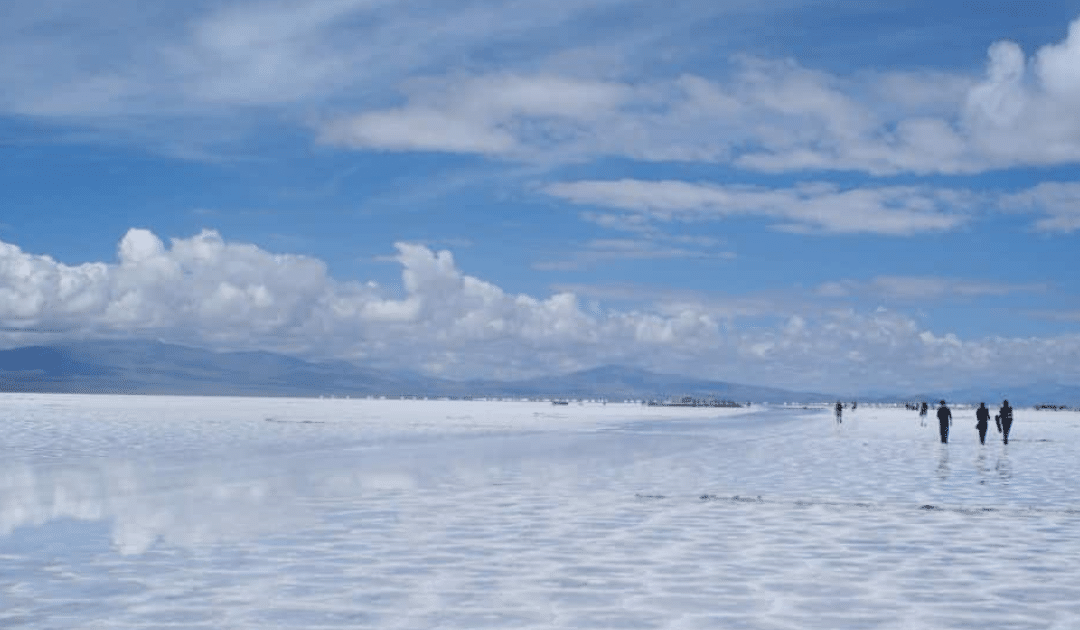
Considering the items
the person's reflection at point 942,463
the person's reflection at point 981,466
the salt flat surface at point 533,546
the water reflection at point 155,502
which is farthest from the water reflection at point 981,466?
the water reflection at point 155,502

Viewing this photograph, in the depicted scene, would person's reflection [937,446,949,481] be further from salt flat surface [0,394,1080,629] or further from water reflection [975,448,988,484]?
water reflection [975,448,988,484]

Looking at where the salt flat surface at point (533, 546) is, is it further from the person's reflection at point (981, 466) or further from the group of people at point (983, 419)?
the group of people at point (983, 419)

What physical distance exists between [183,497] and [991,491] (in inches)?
679

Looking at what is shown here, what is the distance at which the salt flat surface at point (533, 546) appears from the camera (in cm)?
1132

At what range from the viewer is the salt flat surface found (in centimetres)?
1132

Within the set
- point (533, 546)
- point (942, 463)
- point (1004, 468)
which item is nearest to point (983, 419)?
point (942, 463)

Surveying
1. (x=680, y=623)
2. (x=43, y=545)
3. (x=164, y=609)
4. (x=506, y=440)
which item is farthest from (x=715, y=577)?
(x=506, y=440)

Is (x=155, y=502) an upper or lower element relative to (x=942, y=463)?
lower

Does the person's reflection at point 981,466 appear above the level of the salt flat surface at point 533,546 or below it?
above

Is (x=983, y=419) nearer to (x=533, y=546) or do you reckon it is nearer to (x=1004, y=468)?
(x=1004, y=468)

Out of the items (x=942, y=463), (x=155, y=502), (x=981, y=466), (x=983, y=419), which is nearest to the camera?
(x=155, y=502)

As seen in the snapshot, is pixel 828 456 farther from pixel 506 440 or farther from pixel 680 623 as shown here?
pixel 680 623

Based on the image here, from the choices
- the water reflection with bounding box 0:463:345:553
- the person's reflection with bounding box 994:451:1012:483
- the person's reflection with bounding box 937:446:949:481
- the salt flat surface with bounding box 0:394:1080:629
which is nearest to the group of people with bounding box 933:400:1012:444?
the person's reflection with bounding box 937:446:949:481

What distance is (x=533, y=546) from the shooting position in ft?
52.2
